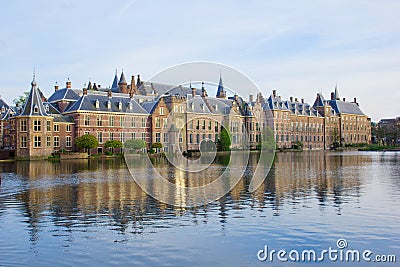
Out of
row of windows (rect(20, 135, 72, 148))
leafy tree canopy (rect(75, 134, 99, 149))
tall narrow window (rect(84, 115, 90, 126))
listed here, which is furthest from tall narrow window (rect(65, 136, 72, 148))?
leafy tree canopy (rect(75, 134, 99, 149))

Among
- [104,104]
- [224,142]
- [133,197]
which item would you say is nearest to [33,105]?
[104,104]

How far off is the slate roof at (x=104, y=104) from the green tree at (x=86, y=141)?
17.1ft

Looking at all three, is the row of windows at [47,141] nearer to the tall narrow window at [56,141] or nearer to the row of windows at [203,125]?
the tall narrow window at [56,141]

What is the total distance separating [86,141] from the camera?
6594cm

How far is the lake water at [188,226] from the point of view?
A: 36.5 feet

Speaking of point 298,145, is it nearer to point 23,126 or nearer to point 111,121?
point 111,121

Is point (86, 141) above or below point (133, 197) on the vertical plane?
Result: above

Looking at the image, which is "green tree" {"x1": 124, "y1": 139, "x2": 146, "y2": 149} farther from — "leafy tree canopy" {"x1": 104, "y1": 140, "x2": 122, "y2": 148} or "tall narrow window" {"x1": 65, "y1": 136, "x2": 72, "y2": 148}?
"tall narrow window" {"x1": 65, "y1": 136, "x2": 72, "y2": 148}

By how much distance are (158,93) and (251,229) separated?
80.1 meters

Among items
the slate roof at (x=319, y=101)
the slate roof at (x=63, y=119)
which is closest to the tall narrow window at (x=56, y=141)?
the slate roof at (x=63, y=119)

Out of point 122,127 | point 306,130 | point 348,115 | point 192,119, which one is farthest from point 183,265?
point 348,115

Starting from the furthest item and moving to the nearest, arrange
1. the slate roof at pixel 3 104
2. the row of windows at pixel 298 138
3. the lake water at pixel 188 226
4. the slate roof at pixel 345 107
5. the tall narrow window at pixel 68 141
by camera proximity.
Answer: the slate roof at pixel 345 107, the row of windows at pixel 298 138, the slate roof at pixel 3 104, the tall narrow window at pixel 68 141, the lake water at pixel 188 226

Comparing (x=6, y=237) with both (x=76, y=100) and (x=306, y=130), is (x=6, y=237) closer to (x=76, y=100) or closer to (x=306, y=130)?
(x=76, y=100)

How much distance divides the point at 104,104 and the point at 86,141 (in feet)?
29.9
